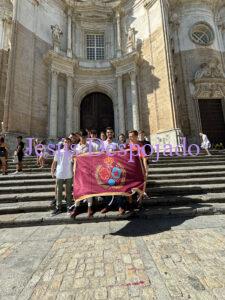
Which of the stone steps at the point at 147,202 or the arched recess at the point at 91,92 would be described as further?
the arched recess at the point at 91,92

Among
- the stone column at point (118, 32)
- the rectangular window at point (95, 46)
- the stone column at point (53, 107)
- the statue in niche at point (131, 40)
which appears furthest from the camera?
the rectangular window at point (95, 46)

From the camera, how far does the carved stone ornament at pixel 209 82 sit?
55.5ft

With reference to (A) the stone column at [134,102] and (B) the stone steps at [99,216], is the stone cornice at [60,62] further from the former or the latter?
(B) the stone steps at [99,216]

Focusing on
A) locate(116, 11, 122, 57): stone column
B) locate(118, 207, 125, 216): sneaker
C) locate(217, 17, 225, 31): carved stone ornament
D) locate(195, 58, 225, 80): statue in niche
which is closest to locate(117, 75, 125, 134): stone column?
locate(116, 11, 122, 57): stone column

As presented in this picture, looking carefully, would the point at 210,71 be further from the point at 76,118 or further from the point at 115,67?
the point at 76,118

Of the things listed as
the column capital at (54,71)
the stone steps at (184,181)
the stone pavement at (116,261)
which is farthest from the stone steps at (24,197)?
the column capital at (54,71)

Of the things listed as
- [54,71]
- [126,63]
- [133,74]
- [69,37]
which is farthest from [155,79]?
[69,37]

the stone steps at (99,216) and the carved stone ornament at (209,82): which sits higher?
the carved stone ornament at (209,82)

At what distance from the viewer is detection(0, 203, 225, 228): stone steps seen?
4.70 m

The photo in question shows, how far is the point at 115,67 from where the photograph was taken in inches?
698

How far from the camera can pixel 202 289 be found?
218cm

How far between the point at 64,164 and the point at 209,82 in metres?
16.0

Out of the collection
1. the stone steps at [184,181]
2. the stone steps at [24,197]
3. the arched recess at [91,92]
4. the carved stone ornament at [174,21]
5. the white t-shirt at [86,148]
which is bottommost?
the stone steps at [24,197]

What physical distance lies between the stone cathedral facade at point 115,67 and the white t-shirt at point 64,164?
973 cm
